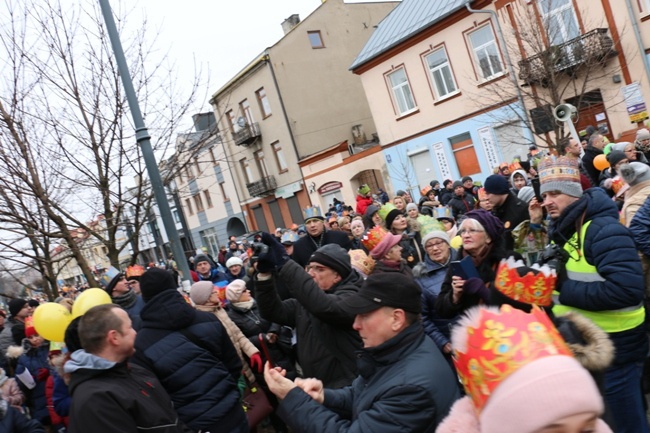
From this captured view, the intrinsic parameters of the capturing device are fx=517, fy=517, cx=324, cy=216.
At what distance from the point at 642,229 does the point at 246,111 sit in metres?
31.7

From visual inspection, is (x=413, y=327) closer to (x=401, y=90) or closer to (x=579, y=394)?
(x=579, y=394)

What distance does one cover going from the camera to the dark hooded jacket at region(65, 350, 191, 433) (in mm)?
2592

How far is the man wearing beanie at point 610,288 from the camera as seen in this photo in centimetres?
272

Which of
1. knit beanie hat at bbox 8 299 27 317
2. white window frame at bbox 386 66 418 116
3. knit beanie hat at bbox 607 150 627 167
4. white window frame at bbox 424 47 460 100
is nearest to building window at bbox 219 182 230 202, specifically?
white window frame at bbox 386 66 418 116

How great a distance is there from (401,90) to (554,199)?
20743 mm

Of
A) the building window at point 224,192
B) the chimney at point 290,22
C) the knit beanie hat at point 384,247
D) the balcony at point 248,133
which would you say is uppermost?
the chimney at point 290,22

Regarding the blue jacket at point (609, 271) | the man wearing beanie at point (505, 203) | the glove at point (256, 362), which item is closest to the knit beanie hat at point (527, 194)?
the man wearing beanie at point (505, 203)

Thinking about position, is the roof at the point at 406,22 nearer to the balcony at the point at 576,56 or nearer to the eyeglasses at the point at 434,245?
the balcony at the point at 576,56

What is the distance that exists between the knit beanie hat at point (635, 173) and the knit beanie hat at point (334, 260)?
98.2 inches

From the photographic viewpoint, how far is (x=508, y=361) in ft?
5.00

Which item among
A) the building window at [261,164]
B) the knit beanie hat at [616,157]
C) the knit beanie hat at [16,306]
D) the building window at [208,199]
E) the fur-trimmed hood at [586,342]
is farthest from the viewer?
the building window at [208,199]

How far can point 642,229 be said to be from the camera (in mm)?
3545

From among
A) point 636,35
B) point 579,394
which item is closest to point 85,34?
point 579,394

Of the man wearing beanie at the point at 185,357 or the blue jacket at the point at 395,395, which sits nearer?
the blue jacket at the point at 395,395
